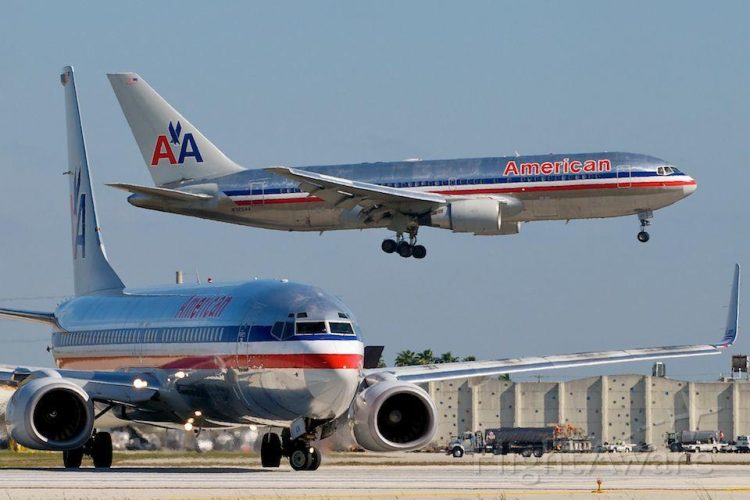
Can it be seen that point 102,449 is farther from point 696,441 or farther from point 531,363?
point 696,441

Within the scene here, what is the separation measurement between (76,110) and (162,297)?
11.9 metres

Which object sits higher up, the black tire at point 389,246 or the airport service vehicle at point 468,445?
the black tire at point 389,246

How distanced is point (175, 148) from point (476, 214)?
16.2 meters

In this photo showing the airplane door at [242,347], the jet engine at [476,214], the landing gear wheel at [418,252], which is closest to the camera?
the airplane door at [242,347]

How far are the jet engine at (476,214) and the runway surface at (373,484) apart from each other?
2521 centimetres

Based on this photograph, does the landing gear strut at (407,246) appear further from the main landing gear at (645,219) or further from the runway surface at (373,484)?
the runway surface at (373,484)

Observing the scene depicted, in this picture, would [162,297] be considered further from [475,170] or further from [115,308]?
[475,170]

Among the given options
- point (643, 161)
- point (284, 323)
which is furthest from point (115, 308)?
point (643, 161)

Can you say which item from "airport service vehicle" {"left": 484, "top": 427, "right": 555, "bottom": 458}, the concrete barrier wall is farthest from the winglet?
the concrete barrier wall

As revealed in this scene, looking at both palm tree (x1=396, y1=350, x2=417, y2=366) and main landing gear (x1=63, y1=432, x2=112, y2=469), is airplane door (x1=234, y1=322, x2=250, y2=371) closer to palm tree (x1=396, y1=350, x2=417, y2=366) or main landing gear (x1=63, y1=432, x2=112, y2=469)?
main landing gear (x1=63, y1=432, x2=112, y2=469)

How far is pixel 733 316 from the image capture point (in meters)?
41.8

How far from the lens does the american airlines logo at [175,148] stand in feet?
230

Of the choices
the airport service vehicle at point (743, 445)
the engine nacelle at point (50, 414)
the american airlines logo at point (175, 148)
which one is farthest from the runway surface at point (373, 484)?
the airport service vehicle at point (743, 445)

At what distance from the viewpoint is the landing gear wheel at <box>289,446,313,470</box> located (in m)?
34.5
